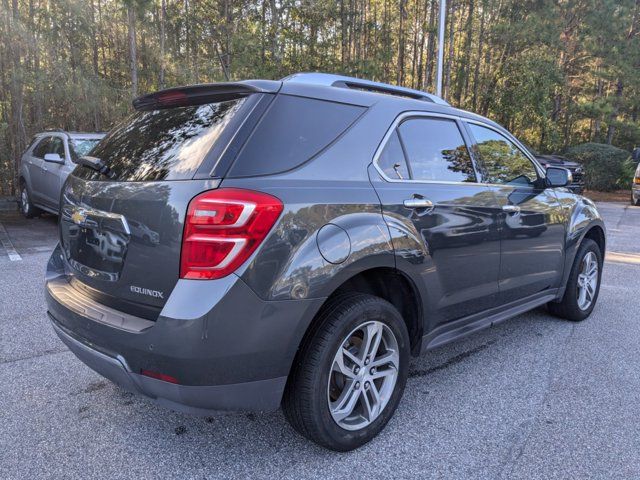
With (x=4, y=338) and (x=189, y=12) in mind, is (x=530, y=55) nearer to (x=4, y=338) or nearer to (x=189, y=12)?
(x=189, y=12)

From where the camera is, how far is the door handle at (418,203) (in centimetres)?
265

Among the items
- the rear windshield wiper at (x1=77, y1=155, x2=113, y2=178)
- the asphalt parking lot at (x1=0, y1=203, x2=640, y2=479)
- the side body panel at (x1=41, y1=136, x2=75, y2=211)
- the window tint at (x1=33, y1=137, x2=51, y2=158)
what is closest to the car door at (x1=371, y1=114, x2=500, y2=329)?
the asphalt parking lot at (x1=0, y1=203, x2=640, y2=479)

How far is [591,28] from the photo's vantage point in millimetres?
17500

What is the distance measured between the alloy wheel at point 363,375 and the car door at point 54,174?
7.19 meters

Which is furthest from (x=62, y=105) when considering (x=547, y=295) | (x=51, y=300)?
(x=547, y=295)

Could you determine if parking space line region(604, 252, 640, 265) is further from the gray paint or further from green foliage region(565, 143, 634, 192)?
green foliage region(565, 143, 634, 192)

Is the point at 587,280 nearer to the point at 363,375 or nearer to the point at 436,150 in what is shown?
the point at 436,150

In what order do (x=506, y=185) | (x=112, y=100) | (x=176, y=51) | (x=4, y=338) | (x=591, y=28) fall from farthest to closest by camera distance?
(x=591, y=28)
(x=176, y=51)
(x=112, y=100)
(x=4, y=338)
(x=506, y=185)

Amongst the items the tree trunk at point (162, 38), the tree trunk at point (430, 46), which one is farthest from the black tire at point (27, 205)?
the tree trunk at point (430, 46)

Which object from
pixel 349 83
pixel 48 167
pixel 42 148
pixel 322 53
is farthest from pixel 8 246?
pixel 322 53

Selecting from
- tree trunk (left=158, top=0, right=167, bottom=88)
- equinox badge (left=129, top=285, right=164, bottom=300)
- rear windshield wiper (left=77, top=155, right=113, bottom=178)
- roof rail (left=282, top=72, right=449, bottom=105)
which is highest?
tree trunk (left=158, top=0, right=167, bottom=88)

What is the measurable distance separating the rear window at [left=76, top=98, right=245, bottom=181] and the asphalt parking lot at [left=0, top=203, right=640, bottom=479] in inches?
52.7

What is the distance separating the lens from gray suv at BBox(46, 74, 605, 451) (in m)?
2.03

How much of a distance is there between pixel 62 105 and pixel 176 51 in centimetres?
376
